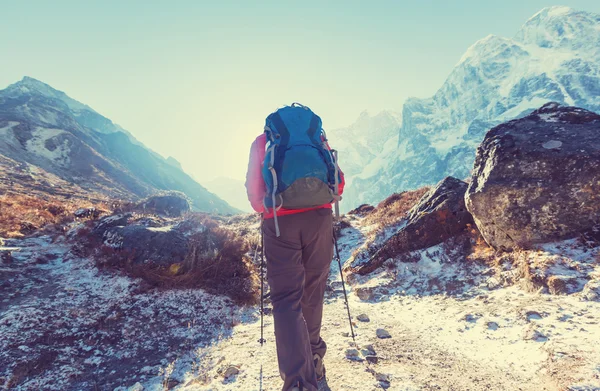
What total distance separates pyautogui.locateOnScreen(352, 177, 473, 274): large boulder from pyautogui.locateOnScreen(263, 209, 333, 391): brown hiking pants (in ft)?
16.3

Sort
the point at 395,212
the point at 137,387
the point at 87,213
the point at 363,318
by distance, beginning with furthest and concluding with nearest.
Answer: the point at 395,212 < the point at 87,213 < the point at 363,318 < the point at 137,387

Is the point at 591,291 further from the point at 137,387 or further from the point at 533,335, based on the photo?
the point at 137,387

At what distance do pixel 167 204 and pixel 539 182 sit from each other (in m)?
21.5

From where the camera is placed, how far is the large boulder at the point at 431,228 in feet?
25.7

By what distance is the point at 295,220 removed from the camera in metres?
3.14

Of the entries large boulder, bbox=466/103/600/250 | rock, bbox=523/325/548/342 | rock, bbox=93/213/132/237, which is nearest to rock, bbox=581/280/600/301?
rock, bbox=523/325/548/342

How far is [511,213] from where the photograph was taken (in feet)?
19.7

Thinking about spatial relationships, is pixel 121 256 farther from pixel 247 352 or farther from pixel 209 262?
pixel 247 352

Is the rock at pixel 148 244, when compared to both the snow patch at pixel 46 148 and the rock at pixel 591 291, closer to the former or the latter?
the rock at pixel 591 291

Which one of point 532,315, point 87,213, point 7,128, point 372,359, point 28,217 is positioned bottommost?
point 372,359

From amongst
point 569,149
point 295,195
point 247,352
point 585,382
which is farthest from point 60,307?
point 569,149

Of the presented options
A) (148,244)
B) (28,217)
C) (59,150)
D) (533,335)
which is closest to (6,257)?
(148,244)

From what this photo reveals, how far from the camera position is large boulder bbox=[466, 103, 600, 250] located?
214 inches

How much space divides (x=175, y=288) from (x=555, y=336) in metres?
6.07
